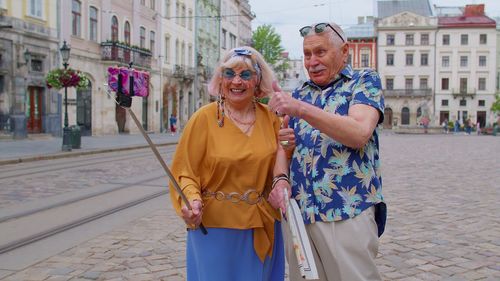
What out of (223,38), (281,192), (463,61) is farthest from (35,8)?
(463,61)

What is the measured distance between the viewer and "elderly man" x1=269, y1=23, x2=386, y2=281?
7.36ft

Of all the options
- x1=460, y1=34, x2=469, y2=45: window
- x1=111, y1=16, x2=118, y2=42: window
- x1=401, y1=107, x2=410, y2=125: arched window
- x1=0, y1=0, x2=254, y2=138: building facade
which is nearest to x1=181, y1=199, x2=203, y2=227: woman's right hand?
x1=0, y1=0, x2=254, y2=138: building facade

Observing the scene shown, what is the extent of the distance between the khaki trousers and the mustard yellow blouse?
1.55 ft

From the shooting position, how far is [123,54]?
31906 mm

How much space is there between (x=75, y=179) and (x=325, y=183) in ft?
31.3

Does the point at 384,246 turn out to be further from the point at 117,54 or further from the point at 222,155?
the point at 117,54

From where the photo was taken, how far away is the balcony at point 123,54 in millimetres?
30562

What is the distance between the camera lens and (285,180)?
2.50 meters

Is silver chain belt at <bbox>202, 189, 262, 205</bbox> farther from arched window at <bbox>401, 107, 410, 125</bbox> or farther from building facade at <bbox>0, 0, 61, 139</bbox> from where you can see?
arched window at <bbox>401, 107, 410, 125</bbox>

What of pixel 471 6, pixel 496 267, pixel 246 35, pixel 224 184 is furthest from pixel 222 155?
pixel 471 6

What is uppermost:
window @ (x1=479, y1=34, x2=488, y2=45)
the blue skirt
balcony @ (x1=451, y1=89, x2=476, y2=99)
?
window @ (x1=479, y1=34, x2=488, y2=45)

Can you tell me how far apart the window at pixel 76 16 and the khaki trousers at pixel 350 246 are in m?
28.3

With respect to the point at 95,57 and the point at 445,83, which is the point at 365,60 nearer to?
the point at 445,83

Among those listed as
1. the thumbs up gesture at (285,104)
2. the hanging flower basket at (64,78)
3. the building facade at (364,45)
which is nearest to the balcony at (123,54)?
the hanging flower basket at (64,78)
